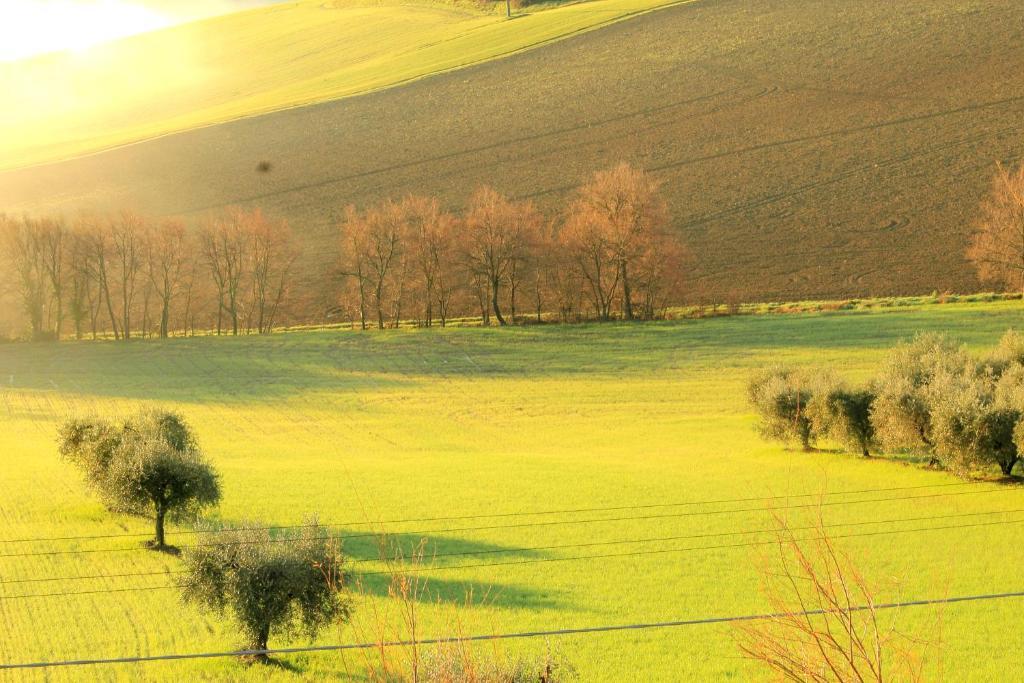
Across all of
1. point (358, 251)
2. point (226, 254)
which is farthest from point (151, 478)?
point (226, 254)

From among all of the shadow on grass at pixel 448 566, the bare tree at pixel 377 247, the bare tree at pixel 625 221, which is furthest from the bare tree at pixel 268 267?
the shadow on grass at pixel 448 566

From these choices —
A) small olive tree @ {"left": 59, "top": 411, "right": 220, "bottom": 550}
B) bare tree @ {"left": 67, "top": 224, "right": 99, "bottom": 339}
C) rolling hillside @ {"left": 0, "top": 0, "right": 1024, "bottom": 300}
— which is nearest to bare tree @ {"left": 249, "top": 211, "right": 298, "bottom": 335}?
rolling hillside @ {"left": 0, "top": 0, "right": 1024, "bottom": 300}

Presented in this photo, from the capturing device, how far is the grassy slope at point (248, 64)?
5305 inches

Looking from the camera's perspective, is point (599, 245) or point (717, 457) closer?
point (717, 457)

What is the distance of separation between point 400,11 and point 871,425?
5997 inches

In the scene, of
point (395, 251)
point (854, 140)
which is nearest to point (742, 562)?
point (395, 251)

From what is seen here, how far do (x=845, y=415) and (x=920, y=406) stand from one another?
3.45 metres

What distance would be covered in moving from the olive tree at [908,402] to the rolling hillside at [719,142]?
1504 inches

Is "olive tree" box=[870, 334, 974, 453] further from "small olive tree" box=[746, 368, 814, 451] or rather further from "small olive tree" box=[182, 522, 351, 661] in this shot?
"small olive tree" box=[182, 522, 351, 661]

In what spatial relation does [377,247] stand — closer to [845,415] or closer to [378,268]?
[378,268]

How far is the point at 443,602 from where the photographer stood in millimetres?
22078

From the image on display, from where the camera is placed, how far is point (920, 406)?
34844 millimetres

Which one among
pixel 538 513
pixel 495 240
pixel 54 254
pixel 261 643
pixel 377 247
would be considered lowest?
pixel 261 643

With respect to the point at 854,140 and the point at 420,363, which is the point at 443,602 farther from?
the point at 854,140
